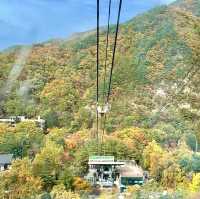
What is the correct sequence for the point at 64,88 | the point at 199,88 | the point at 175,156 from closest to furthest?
1. the point at 175,156
2. the point at 64,88
3. the point at 199,88

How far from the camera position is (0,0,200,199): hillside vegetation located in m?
10.9

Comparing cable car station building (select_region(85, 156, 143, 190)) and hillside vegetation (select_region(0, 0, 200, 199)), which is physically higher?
hillside vegetation (select_region(0, 0, 200, 199))

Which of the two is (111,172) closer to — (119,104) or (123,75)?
(119,104)

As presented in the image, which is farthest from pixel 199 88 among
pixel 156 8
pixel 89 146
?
pixel 89 146

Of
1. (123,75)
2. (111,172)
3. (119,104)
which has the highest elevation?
(123,75)

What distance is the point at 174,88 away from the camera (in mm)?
24516

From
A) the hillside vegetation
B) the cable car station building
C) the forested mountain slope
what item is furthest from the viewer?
the forested mountain slope

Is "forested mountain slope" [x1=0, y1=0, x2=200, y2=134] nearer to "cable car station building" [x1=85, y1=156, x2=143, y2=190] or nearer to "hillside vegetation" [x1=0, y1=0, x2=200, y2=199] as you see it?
"hillside vegetation" [x1=0, y1=0, x2=200, y2=199]

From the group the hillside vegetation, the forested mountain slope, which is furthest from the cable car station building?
the forested mountain slope

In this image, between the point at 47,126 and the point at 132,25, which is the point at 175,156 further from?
the point at 132,25

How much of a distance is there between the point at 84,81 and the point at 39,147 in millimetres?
8888

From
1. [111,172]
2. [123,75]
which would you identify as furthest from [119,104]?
[111,172]

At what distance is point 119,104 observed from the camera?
21.0 metres

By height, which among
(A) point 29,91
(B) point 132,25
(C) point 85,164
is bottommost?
(C) point 85,164
